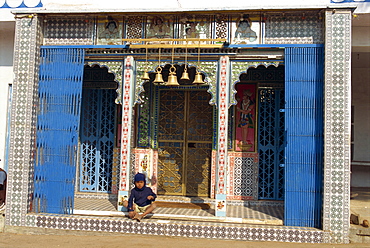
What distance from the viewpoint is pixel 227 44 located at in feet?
22.6

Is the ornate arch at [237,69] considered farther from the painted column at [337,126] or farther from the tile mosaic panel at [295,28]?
the painted column at [337,126]

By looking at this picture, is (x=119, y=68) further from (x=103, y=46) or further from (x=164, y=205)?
(x=164, y=205)

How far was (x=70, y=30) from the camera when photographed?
7.34 meters

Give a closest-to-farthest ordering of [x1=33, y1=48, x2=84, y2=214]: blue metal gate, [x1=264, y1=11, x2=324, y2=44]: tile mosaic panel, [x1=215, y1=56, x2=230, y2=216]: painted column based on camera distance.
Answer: [x1=264, y1=11, x2=324, y2=44]: tile mosaic panel, [x1=215, y1=56, x2=230, y2=216]: painted column, [x1=33, y1=48, x2=84, y2=214]: blue metal gate

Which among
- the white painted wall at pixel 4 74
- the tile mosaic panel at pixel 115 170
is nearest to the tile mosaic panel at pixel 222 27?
the tile mosaic panel at pixel 115 170

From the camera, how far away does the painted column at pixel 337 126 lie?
6.36 meters

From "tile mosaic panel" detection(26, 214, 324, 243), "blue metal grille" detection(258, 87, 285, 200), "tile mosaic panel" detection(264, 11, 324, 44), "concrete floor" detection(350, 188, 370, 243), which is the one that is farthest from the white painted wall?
"concrete floor" detection(350, 188, 370, 243)

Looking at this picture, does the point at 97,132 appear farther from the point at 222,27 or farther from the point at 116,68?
the point at 222,27

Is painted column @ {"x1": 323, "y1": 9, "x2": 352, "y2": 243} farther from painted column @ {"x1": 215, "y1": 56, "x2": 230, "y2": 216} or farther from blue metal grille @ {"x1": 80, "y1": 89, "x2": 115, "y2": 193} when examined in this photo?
blue metal grille @ {"x1": 80, "y1": 89, "x2": 115, "y2": 193}

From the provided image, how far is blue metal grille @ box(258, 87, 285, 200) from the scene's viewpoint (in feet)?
28.2

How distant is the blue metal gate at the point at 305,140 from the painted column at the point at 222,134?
1035 mm

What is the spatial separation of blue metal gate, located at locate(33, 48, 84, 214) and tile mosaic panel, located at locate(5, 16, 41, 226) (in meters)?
0.15

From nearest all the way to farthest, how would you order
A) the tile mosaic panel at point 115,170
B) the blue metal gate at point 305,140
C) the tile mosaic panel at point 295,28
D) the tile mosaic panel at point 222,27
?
the blue metal gate at point 305,140 < the tile mosaic panel at point 295,28 < the tile mosaic panel at point 222,27 < the tile mosaic panel at point 115,170

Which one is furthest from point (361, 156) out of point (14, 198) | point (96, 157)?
point (14, 198)
